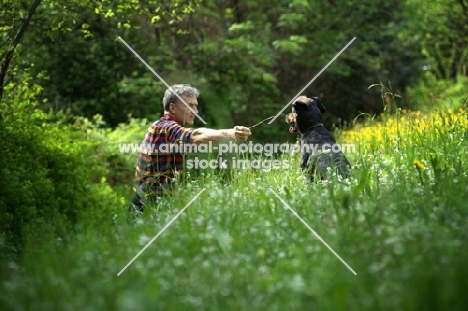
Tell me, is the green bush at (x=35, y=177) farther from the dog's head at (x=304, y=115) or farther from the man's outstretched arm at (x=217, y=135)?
the dog's head at (x=304, y=115)

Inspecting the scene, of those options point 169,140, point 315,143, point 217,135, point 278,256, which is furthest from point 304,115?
point 278,256

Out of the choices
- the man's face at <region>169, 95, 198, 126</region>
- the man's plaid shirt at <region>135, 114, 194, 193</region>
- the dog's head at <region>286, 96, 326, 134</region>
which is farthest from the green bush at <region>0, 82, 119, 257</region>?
the dog's head at <region>286, 96, 326, 134</region>

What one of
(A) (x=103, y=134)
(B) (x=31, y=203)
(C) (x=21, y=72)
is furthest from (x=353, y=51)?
(B) (x=31, y=203)

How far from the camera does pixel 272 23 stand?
569 inches

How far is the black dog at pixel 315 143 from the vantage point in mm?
5418

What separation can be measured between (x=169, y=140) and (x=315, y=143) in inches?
48.3

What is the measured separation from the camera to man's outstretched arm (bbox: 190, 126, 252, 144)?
16.9 ft

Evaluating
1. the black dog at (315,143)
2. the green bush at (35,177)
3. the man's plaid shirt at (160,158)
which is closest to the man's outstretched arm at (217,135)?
the man's plaid shirt at (160,158)

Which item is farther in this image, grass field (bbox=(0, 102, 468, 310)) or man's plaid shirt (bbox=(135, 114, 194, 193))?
man's plaid shirt (bbox=(135, 114, 194, 193))

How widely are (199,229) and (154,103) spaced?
912 centimetres

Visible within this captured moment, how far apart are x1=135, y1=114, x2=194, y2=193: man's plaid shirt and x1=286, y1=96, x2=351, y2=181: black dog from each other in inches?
41.2

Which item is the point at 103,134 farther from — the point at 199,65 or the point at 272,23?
the point at 272,23

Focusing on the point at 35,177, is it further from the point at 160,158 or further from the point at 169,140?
the point at 169,140

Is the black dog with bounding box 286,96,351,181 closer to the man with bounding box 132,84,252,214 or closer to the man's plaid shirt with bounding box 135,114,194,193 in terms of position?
the man with bounding box 132,84,252,214
